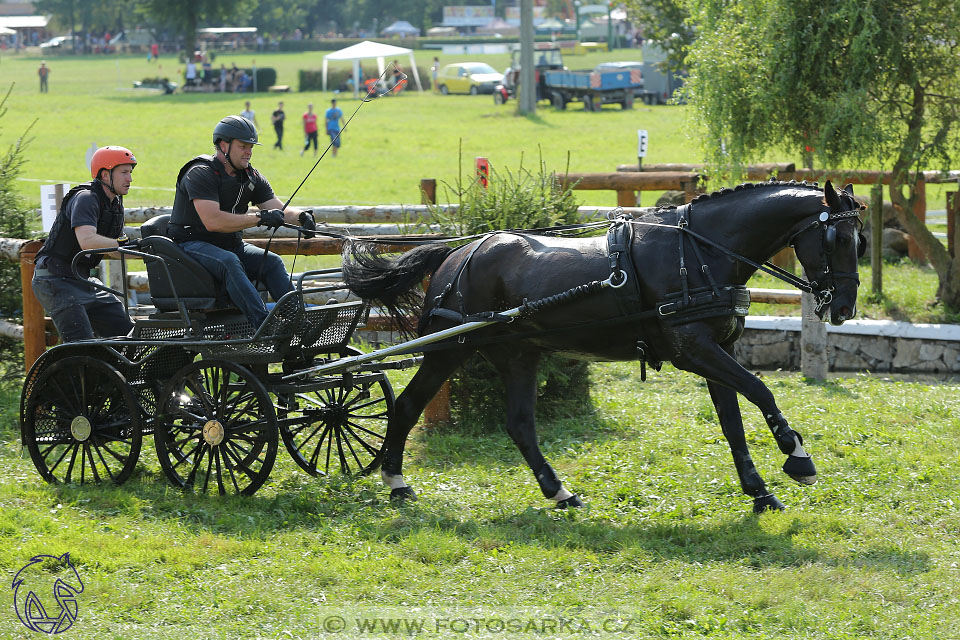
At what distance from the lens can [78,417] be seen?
708 centimetres

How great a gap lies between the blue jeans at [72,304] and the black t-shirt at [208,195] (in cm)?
88

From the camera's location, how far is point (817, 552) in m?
5.70

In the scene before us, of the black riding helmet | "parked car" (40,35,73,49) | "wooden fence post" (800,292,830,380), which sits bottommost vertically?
"wooden fence post" (800,292,830,380)

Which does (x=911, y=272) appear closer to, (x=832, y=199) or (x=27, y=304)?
(x=832, y=199)

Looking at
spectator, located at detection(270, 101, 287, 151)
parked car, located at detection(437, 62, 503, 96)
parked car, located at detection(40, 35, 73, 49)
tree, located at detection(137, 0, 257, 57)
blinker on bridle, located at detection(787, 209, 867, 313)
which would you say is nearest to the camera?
blinker on bridle, located at detection(787, 209, 867, 313)

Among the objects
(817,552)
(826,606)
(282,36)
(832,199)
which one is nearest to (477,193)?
(832,199)

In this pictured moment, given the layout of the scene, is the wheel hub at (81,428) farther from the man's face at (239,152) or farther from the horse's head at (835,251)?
the horse's head at (835,251)

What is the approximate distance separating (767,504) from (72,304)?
4610 mm

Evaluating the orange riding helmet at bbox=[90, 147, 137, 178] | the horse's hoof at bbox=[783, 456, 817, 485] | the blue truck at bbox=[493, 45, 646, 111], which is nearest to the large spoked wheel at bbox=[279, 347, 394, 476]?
the orange riding helmet at bbox=[90, 147, 137, 178]

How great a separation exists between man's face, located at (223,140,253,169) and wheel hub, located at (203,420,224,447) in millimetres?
1619

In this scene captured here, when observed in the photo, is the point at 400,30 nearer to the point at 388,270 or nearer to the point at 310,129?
the point at 310,129

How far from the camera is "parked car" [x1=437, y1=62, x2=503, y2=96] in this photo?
5400 cm

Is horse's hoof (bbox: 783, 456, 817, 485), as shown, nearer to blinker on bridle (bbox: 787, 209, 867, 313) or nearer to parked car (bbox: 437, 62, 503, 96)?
blinker on bridle (bbox: 787, 209, 867, 313)

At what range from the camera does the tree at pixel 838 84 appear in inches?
473
